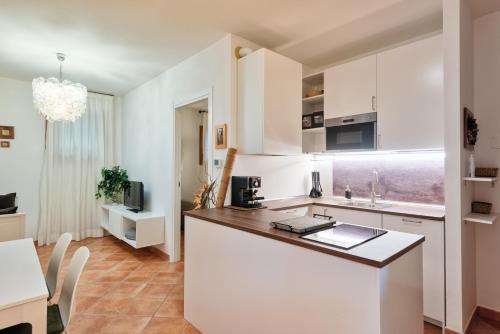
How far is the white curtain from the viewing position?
4.31 metres

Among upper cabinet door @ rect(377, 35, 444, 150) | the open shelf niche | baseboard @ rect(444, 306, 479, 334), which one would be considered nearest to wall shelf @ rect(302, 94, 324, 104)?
upper cabinet door @ rect(377, 35, 444, 150)

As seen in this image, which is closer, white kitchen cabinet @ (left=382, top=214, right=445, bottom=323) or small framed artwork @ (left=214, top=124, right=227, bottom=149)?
white kitchen cabinet @ (left=382, top=214, right=445, bottom=323)

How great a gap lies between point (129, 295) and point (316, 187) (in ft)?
8.08

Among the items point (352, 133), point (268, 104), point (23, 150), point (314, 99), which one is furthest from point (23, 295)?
point (23, 150)

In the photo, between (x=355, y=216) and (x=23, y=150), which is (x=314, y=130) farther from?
(x=23, y=150)

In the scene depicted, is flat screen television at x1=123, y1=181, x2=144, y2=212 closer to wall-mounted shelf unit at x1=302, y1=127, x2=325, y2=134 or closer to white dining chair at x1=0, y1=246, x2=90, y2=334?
white dining chair at x1=0, y1=246, x2=90, y2=334

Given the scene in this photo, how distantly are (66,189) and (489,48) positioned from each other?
5869 mm

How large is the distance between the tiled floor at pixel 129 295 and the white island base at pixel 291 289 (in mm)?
414

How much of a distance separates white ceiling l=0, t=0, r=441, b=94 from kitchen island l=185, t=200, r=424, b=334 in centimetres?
180

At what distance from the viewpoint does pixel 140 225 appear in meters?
3.51

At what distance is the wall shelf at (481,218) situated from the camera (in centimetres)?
192

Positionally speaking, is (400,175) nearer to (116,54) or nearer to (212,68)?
(212,68)

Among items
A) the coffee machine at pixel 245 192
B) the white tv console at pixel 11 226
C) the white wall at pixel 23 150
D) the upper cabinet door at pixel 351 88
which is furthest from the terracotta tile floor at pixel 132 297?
the upper cabinet door at pixel 351 88

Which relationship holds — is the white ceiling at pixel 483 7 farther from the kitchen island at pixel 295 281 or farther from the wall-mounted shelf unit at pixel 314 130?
the kitchen island at pixel 295 281
